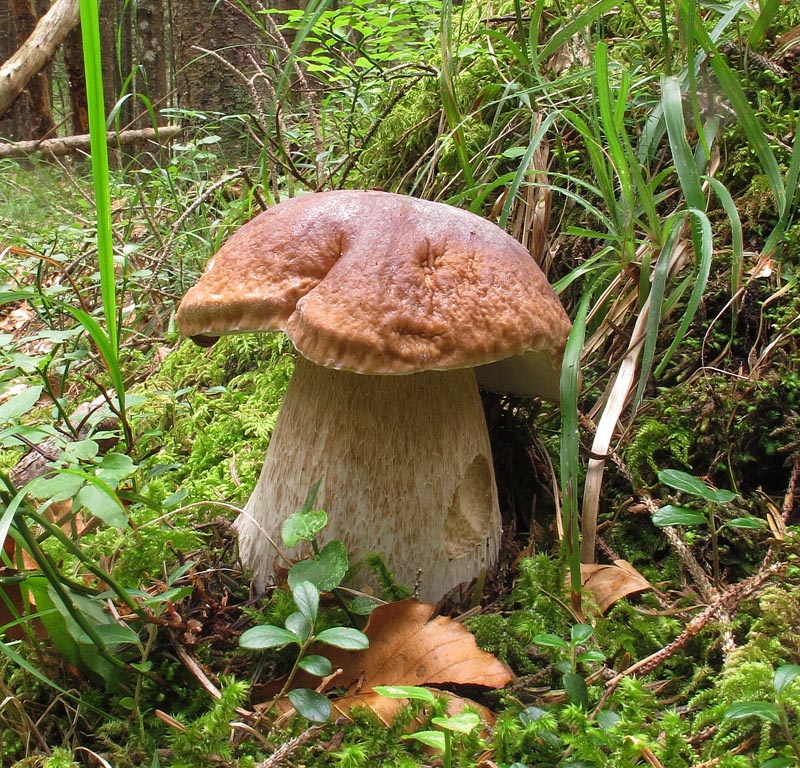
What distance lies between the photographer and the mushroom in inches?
48.6

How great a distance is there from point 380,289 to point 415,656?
0.72m

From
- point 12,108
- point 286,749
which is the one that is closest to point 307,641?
point 286,749

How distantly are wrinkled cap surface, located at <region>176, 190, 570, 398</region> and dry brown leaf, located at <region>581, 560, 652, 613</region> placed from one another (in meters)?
0.49

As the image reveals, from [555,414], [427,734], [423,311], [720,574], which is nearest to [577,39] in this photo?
[555,414]

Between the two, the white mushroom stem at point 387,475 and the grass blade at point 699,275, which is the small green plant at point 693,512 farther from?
the white mushroom stem at point 387,475

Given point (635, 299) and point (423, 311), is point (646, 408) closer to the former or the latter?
point (635, 299)

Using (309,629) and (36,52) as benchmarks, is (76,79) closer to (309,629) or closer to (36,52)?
(36,52)

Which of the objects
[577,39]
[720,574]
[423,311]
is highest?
[577,39]

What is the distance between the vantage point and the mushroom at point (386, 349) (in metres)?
1.23

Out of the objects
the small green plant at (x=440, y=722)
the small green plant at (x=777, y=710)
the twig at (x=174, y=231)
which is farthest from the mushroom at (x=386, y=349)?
the twig at (x=174, y=231)

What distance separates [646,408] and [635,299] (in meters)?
0.32

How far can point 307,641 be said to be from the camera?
3.51 ft

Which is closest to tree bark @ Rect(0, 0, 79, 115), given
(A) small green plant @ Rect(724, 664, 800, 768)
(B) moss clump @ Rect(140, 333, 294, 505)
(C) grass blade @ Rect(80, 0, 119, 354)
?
(B) moss clump @ Rect(140, 333, 294, 505)

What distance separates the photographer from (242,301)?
132 centimetres
